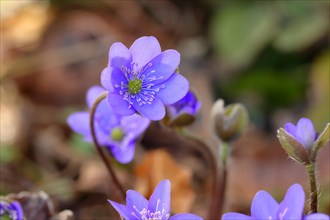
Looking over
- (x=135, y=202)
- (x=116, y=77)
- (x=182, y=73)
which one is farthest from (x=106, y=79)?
(x=182, y=73)

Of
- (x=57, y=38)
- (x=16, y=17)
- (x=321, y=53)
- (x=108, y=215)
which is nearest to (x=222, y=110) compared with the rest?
(x=108, y=215)

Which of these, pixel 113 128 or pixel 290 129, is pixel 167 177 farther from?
pixel 290 129

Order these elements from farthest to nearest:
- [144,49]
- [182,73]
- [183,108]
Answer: [182,73]
[183,108]
[144,49]

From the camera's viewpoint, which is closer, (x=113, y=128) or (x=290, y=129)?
(x=290, y=129)

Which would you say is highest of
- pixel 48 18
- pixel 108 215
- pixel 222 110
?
pixel 48 18

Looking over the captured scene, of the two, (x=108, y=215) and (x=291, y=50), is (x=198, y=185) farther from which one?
(x=291, y=50)

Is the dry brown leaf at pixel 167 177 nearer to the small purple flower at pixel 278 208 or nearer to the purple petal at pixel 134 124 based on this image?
the purple petal at pixel 134 124

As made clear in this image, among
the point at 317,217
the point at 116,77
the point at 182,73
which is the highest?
the point at 182,73
